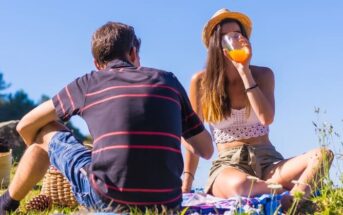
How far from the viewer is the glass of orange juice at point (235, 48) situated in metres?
4.56

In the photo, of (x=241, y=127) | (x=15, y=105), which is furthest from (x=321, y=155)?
(x=15, y=105)

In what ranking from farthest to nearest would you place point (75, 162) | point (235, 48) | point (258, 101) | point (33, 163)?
point (235, 48) → point (258, 101) → point (33, 163) → point (75, 162)

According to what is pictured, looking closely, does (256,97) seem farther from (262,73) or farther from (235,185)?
(235,185)

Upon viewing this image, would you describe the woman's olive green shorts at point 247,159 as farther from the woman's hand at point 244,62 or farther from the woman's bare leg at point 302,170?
the woman's hand at point 244,62

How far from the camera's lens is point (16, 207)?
3816 millimetres

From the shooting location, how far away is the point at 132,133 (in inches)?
117

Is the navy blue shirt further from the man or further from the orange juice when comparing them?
the orange juice

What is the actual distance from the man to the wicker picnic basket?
165cm

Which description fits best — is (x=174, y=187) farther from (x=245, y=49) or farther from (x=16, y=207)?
(x=245, y=49)

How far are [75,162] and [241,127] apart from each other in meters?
1.84

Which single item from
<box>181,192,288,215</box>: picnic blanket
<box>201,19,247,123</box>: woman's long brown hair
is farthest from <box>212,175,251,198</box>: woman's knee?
<box>201,19,247,123</box>: woman's long brown hair

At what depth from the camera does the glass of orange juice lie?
15.0 feet

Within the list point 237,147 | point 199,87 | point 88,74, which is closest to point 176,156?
point 88,74

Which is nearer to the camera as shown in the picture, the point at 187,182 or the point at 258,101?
the point at 258,101
